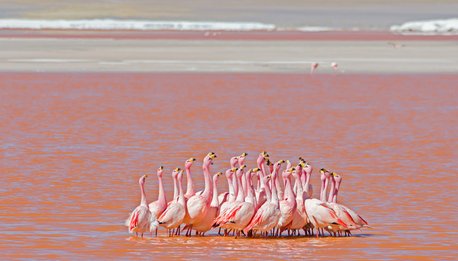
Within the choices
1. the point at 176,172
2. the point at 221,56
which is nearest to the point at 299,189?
the point at 176,172

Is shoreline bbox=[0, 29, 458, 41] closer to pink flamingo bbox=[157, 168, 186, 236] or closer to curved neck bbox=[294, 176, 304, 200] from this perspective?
curved neck bbox=[294, 176, 304, 200]

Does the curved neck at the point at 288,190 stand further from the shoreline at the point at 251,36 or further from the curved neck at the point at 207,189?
the shoreline at the point at 251,36

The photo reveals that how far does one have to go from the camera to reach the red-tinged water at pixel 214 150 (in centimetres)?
1478

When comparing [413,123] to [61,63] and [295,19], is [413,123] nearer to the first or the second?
[61,63]

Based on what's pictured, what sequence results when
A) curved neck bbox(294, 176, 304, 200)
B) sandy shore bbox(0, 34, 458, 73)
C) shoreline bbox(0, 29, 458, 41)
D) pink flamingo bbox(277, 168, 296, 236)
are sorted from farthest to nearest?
shoreline bbox(0, 29, 458, 41) → sandy shore bbox(0, 34, 458, 73) → curved neck bbox(294, 176, 304, 200) → pink flamingo bbox(277, 168, 296, 236)

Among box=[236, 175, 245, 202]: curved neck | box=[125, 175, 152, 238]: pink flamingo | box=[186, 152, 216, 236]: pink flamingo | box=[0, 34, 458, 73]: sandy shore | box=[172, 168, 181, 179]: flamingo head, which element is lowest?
box=[125, 175, 152, 238]: pink flamingo

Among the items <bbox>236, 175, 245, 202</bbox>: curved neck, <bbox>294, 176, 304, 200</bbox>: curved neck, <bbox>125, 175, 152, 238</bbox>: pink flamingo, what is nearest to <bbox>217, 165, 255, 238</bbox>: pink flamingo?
<bbox>236, 175, 245, 202</bbox>: curved neck

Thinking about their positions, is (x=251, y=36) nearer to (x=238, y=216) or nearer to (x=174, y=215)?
(x=174, y=215)

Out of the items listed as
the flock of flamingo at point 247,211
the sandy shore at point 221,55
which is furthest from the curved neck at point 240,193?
the sandy shore at point 221,55

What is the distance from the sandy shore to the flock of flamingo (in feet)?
132

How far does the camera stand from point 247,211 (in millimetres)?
14898

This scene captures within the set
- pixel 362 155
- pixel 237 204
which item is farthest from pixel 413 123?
pixel 237 204

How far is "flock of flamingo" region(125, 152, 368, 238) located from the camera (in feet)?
48.8

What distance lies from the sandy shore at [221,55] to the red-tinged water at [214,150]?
8667 millimetres
